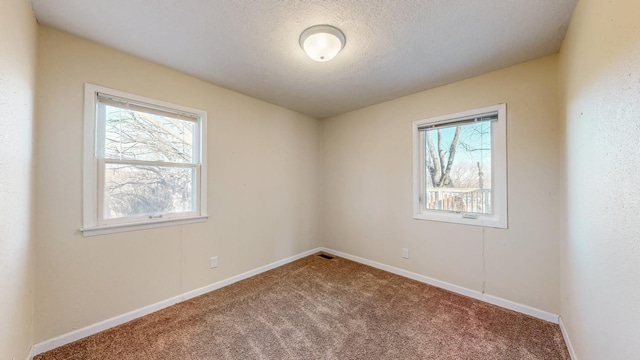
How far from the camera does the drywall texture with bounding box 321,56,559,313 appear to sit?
2.11 metres

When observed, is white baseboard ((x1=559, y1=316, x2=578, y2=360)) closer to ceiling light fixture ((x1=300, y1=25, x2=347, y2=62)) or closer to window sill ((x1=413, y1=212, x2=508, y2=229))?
window sill ((x1=413, y1=212, x2=508, y2=229))

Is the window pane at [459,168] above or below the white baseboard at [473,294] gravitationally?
above

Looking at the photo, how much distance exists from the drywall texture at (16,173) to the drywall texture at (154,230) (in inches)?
6.0

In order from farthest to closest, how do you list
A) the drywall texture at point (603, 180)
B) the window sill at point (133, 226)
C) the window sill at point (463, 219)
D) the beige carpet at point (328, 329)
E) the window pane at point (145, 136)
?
the window sill at point (463, 219) → the window pane at point (145, 136) → the window sill at point (133, 226) → the beige carpet at point (328, 329) → the drywall texture at point (603, 180)

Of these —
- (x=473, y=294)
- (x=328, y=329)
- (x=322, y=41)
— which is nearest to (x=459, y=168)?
(x=473, y=294)

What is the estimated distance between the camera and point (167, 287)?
91.0 inches

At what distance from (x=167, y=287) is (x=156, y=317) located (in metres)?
0.27

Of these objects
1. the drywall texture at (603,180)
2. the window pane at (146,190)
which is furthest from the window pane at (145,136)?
the drywall texture at (603,180)

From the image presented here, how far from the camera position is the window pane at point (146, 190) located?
6.72 feet

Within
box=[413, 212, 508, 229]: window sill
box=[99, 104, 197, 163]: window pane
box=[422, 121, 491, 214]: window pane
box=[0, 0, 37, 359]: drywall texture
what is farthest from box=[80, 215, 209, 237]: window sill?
box=[422, 121, 491, 214]: window pane

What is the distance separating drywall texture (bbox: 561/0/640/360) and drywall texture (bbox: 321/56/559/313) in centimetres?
35

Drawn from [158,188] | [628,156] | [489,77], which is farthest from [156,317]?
[489,77]

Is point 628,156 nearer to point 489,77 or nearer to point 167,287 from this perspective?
point 489,77

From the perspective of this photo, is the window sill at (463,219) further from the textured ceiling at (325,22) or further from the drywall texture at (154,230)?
the drywall texture at (154,230)
